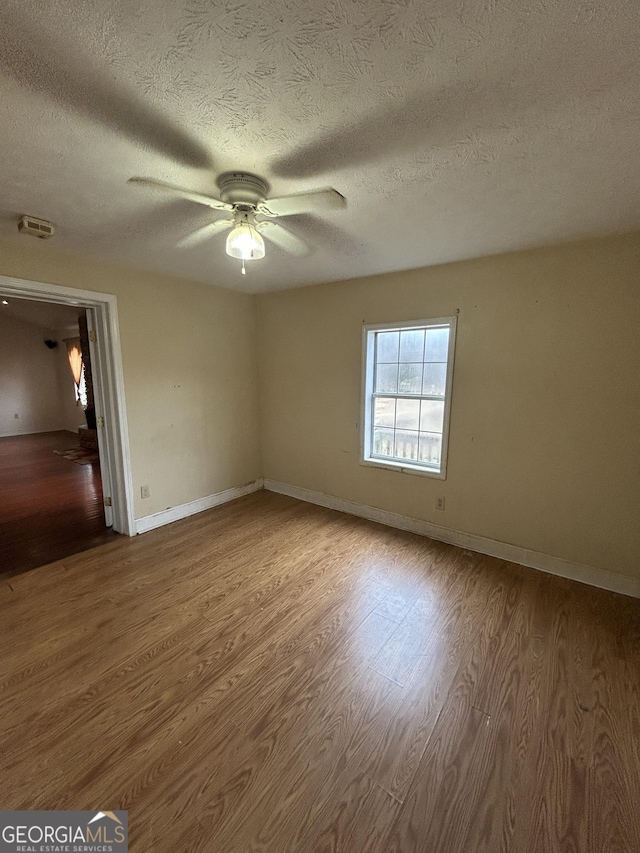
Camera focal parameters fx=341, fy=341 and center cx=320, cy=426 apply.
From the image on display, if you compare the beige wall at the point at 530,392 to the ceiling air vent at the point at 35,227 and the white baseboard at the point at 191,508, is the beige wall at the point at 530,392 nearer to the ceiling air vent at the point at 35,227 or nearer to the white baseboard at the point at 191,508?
the white baseboard at the point at 191,508

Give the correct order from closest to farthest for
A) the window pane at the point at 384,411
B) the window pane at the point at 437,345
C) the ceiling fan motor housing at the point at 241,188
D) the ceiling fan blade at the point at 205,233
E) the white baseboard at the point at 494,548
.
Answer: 1. the ceiling fan motor housing at the point at 241,188
2. the ceiling fan blade at the point at 205,233
3. the white baseboard at the point at 494,548
4. the window pane at the point at 437,345
5. the window pane at the point at 384,411

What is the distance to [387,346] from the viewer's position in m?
3.35

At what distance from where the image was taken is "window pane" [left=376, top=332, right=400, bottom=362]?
330 centimetres

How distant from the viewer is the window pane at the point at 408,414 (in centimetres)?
325

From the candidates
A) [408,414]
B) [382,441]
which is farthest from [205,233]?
[382,441]

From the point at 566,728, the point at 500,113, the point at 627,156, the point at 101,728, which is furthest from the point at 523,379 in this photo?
the point at 101,728

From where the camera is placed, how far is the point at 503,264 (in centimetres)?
259

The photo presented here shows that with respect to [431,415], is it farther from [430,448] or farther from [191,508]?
[191,508]

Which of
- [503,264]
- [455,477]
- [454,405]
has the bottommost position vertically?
[455,477]

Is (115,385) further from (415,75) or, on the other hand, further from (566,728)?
(566,728)

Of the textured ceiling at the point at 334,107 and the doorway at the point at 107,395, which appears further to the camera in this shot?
the doorway at the point at 107,395

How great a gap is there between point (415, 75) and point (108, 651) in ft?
9.28

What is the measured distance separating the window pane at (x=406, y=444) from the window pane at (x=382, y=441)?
0.08m
